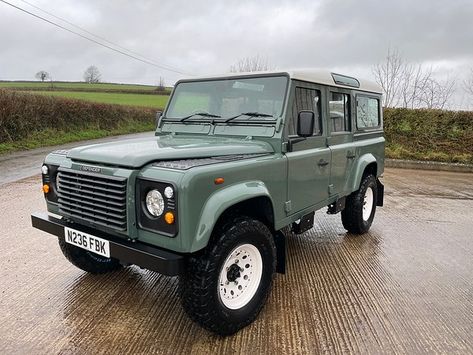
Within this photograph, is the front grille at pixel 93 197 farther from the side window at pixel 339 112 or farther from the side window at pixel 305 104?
the side window at pixel 339 112

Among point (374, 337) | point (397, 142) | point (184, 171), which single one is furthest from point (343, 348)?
point (397, 142)

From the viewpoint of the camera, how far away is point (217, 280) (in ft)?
9.13

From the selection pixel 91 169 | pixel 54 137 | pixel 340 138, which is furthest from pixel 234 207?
pixel 54 137

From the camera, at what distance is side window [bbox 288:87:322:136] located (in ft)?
12.1

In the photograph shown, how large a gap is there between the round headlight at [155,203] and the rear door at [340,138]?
7.70 feet

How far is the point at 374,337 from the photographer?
297 cm

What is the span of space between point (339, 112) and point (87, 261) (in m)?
3.24

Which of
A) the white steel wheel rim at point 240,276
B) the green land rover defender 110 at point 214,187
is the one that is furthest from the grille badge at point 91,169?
the white steel wheel rim at point 240,276

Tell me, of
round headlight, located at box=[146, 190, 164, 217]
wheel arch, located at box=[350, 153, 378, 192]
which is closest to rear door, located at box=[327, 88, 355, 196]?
wheel arch, located at box=[350, 153, 378, 192]

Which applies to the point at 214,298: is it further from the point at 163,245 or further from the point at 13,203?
the point at 13,203

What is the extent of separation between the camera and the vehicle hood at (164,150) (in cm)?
275

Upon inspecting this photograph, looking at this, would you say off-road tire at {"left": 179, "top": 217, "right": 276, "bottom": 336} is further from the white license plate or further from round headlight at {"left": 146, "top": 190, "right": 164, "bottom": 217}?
the white license plate

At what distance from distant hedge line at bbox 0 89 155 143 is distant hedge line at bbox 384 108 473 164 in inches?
538

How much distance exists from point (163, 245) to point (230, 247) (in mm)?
495
